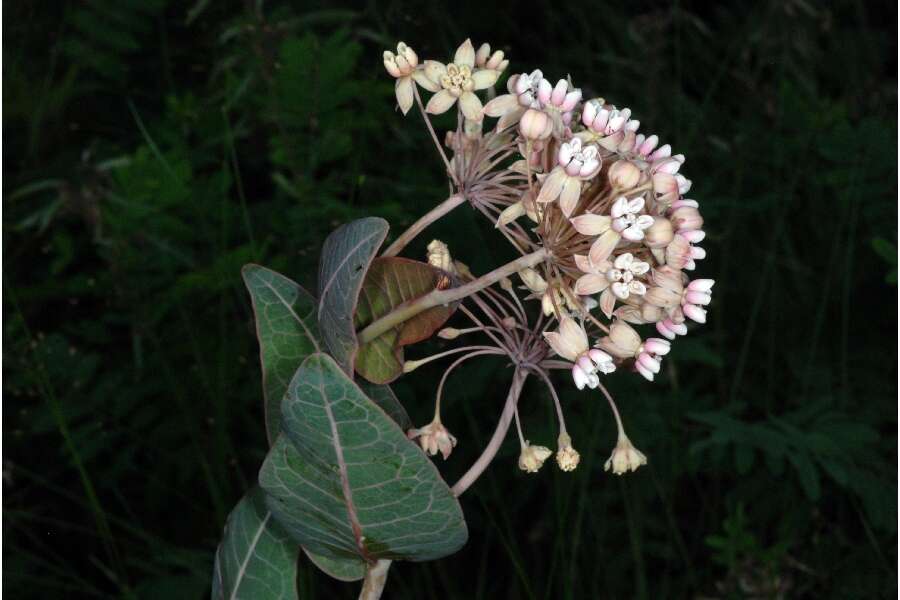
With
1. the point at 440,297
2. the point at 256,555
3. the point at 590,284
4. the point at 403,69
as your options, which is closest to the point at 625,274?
the point at 590,284

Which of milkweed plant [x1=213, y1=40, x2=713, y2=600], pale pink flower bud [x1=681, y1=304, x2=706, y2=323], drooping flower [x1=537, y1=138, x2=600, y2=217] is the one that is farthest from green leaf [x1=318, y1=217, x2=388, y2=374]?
pale pink flower bud [x1=681, y1=304, x2=706, y2=323]

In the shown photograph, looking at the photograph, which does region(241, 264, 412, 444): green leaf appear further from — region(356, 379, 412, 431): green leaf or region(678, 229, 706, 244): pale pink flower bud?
region(678, 229, 706, 244): pale pink flower bud

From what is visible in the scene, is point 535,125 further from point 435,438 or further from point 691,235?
point 435,438

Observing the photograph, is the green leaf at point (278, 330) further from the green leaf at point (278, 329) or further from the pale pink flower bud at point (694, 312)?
the pale pink flower bud at point (694, 312)

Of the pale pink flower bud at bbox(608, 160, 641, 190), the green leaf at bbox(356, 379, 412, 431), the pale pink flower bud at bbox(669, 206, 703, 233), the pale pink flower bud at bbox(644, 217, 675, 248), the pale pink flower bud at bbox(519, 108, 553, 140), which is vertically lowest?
the green leaf at bbox(356, 379, 412, 431)

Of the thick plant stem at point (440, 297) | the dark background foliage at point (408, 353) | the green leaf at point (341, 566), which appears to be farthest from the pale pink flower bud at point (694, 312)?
the dark background foliage at point (408, 353)
